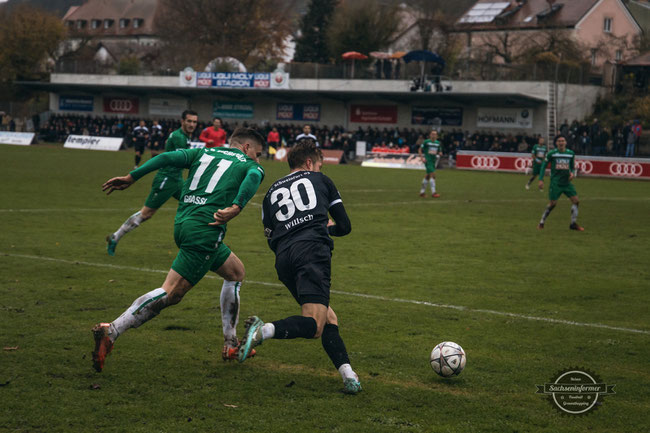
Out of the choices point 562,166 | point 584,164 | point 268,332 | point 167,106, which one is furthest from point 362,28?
point 268,332

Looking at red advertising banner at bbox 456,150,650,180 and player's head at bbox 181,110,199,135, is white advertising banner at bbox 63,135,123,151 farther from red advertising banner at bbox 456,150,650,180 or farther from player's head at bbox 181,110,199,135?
player's head at bbox 181,110,199,135

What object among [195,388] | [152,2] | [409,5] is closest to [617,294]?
[195,388]

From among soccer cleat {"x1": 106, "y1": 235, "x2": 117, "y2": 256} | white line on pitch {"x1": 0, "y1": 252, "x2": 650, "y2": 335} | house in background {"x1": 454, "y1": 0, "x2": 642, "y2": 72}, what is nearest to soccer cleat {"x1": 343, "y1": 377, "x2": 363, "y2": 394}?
white line on pitch {"x1": 0, "y1": 252, "x2": 650, "y2": 335}

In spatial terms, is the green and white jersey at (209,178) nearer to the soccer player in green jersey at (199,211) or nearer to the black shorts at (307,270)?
the soccer player in green jersey at (199,211)

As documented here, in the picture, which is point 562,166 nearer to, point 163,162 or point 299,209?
point 299,209

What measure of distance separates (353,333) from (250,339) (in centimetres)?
235

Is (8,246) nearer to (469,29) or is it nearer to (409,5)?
(469,29)

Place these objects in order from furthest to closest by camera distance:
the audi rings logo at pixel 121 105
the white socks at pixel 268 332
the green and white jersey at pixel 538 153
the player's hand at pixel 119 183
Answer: the audi rings logo at pixel 121 105
the green and white jersey at pixel 538 153
the player's hand at pixel 119 183
the white socks at pixel 268 332

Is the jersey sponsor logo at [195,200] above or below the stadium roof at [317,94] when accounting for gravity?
below

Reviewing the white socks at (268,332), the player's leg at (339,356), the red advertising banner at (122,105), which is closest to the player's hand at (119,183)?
the white socks at (268,332)

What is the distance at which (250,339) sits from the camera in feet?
18.1

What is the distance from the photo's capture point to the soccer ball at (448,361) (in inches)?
246

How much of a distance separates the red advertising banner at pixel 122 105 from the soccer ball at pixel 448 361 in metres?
66.2

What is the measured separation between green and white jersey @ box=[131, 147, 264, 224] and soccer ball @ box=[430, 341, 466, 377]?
6.95ft
